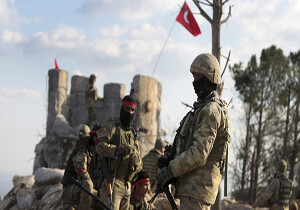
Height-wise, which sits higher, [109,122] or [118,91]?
[118,91]

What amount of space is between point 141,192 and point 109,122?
3.55 feet

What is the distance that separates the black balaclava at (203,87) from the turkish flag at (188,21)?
6.79m

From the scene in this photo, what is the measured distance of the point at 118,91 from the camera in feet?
54.4

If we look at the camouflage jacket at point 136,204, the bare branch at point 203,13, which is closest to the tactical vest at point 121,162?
the camouflage jacket at point 136,204

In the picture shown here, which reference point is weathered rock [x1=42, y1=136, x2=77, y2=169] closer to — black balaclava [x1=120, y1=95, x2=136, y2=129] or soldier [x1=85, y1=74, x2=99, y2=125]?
soldier [x1=85, y1=74, x2=99, y2=125]

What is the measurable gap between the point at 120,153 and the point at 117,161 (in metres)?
0.20

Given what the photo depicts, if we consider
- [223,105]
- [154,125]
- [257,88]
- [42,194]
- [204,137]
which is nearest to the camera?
[204,137]

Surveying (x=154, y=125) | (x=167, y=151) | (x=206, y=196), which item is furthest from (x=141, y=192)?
(x=154, y=125)

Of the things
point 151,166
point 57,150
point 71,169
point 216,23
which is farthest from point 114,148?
point 57,150

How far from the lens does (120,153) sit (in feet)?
18.8

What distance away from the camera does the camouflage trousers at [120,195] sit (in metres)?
5.76

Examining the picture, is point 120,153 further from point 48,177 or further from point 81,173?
point 48,177

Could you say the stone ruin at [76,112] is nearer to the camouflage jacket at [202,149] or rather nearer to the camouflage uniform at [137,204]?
the camouflage uniform at [137,204]

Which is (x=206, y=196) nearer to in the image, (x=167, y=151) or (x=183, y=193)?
(x=183, y=193)
